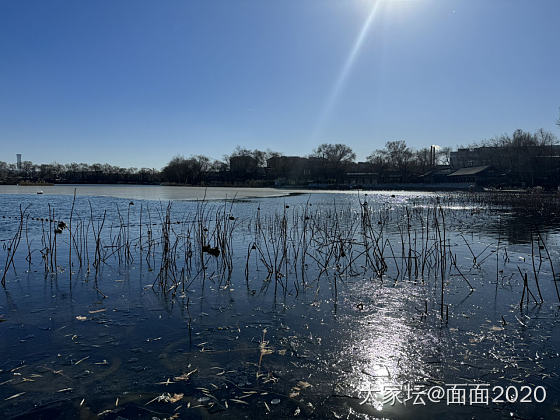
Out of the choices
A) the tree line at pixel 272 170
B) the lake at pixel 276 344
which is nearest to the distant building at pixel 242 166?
the tree line at pixel 272 170

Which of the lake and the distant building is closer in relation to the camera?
the lake

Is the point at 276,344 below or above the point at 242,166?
below

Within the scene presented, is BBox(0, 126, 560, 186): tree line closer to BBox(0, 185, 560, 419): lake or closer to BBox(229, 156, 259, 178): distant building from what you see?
BBox(229, 156, 259, 178): distant building

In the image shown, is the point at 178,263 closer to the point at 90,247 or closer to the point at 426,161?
the point at 90,247

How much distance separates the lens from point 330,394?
3.38 metres

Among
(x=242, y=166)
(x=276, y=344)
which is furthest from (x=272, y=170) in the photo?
(x=276, y=344)

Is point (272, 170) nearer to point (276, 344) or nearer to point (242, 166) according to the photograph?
point (242, 166)

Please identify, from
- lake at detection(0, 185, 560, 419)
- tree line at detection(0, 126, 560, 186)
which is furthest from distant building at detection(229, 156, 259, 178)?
lake at detection(0, 185, 560, 419)

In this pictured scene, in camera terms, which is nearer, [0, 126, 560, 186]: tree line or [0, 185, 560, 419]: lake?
[0, 185, 560, 419]: lake

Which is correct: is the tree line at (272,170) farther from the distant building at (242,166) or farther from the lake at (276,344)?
the lake at (276,344)

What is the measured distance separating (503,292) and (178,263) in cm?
700

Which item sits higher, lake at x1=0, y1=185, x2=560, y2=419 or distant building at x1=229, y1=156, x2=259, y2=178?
distant building at x1=229, y1=156, x2=259, y2=178

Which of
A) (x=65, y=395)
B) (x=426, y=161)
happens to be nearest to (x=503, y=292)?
(x=65, y=395)

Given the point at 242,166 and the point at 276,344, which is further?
the point at 242,166
